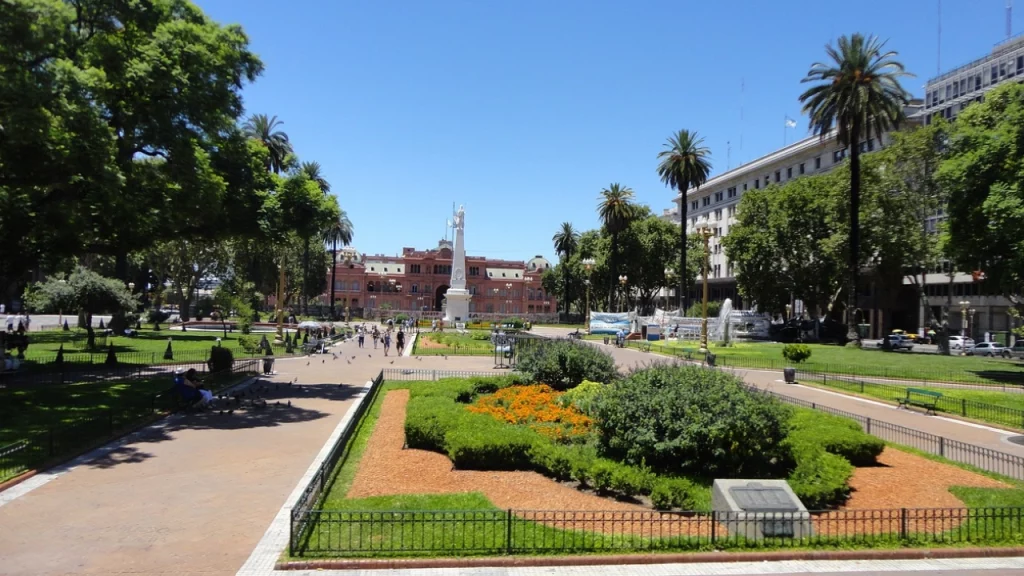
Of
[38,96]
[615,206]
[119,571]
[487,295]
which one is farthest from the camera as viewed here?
[487,295]

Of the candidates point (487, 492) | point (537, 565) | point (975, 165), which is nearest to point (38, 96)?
point (487, 492)

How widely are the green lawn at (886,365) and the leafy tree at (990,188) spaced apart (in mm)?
4664

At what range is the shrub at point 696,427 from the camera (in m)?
11.9

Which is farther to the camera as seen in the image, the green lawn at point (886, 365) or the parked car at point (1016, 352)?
the parked car at point (1016, 352)

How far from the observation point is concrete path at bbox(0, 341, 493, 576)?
831 cm

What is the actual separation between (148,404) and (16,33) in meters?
10.3

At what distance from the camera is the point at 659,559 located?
8773 millimetres

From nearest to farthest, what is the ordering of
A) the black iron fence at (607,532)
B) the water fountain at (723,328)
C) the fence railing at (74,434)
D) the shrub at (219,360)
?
the black iron fence at (607,532) → the fence railing at (74,434) → the shrub at (219,360) → the water fountain at (723,328)

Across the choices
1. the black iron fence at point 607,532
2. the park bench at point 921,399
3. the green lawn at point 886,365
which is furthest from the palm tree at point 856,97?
the black iron fence at point 607,532

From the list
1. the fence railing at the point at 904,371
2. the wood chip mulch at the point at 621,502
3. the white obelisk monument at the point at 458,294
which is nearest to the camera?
the wood chip mulch at the point at 621,502

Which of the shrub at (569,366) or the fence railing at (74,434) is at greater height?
the shrub at (569,366)

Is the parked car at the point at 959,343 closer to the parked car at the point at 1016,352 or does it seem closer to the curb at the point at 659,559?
the parked car at the point at 1016,352

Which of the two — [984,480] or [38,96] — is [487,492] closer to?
[984,480]

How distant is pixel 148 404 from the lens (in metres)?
19.3
